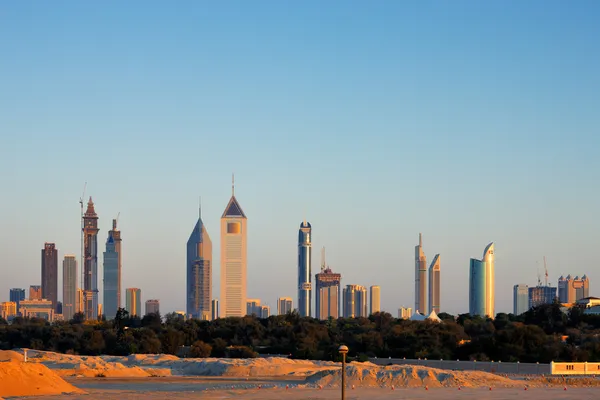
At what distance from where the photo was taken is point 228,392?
5406 cm

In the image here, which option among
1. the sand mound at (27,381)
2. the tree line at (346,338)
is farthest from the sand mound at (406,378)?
the tree line at (346,338)

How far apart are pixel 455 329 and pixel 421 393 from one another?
42319 mm

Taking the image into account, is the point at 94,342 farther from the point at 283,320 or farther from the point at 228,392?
the point at 228,392

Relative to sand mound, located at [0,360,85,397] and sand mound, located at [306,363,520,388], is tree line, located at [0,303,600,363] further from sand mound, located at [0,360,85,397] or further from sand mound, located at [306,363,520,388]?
sand mound, located at [0,360,85,397]

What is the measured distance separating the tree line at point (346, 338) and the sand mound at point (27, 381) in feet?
114

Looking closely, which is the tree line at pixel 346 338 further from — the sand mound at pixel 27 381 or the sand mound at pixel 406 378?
the sand mound at pixel 27 381

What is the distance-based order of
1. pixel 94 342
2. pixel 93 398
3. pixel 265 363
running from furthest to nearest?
1. pixel 94 342
2. pixel 265 363
3. pixel 93 398

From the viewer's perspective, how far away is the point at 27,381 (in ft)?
177

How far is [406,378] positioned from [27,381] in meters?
20.5

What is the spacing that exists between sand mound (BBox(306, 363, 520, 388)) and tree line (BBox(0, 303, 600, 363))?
683 inches

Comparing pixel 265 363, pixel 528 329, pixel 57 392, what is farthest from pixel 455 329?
pixel 57 392

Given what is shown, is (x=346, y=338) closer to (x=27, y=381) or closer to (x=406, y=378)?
(x=406, y=378)

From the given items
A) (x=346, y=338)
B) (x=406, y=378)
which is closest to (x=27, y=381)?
(x=406, y=378)

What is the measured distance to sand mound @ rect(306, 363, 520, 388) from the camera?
58.2 metres
